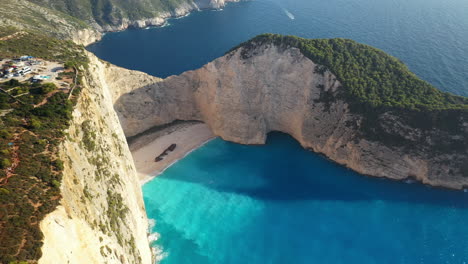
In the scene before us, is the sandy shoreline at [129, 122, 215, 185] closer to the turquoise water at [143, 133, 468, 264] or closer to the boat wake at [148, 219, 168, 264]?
the turquoise water at [143, 133, 468, 264]

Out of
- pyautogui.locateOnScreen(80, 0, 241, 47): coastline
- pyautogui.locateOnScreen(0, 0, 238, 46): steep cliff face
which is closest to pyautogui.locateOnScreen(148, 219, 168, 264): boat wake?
pyautogui.locateOnScreen(0, 0, 238, 46): steep cliff face

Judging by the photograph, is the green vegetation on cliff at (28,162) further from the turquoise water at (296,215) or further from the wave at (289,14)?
the wave at (289,14)

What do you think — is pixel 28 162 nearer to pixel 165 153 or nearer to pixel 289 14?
pixel 165 153

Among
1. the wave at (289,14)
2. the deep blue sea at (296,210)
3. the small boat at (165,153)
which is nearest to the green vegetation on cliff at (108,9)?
the wave at (289,14)

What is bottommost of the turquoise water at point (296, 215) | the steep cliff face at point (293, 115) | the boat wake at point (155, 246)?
the boat wake at point (155, 246)

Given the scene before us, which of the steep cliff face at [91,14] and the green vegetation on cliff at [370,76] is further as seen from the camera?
the steep cliff face at [91,14]

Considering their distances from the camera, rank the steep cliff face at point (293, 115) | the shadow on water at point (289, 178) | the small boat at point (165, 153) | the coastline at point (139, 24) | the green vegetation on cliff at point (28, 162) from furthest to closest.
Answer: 1. the coastline at point (139, 24)
2. the small boat at point (165, 153)
3. the steep cliff face at point (293, 115)
4. the shadow on water at point (289, 178)
5. the green vegetation on cliff at point (28, 162)
